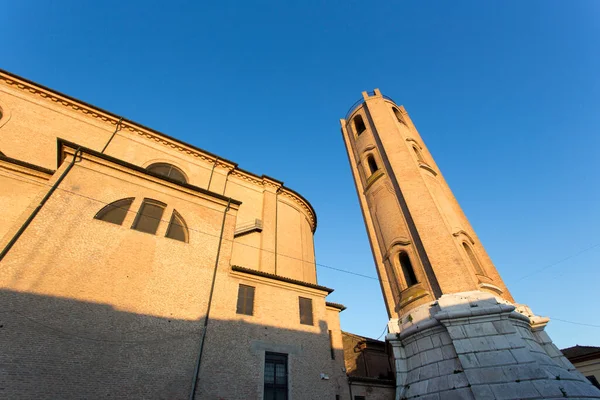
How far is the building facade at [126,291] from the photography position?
26.6ft

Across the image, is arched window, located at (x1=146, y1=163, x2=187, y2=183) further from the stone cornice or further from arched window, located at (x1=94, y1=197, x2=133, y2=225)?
arched window, located at (x1=94, y1=197, x2=133, y2=225)

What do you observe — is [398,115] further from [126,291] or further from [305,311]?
[126,291]

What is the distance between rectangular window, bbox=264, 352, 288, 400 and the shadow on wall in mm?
413

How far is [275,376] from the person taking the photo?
10.7 m

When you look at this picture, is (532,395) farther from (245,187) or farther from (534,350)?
(245,187)

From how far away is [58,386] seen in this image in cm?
751

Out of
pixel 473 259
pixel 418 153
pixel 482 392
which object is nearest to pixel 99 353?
pixel 482 392

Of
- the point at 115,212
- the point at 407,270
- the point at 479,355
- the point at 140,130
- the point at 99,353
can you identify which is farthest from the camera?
the point at 140,130

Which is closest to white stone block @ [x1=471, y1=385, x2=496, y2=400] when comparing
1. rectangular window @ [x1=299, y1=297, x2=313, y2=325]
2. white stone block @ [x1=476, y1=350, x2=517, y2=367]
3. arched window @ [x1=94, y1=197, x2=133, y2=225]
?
white stone block @ [x1=476, y1=350, x2=517, y2=367]

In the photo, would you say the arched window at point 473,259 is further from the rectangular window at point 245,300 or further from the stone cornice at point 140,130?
the stone cornice at point 140,130

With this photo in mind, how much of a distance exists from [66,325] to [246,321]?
17.7ft

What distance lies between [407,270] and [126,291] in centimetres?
1164

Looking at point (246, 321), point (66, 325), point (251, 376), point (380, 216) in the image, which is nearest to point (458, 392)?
point (251, 376)

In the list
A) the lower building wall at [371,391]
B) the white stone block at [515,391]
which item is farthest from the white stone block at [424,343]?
the lower building wall at [371,391]
